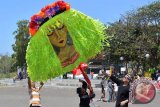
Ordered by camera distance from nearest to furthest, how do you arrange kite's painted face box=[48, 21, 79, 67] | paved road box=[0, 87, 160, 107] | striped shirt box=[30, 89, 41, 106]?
kite's painted face box=[48, 21, 79, 67], striped shirt box=[30, 89, 41, 106], paved road box=[0, 87, 160, 107]

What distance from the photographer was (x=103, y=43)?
8.09 m

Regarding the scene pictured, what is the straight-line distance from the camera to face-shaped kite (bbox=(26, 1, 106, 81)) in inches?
310

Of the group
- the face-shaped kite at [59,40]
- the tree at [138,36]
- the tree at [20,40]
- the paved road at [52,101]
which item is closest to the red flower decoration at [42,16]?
the face-shaped kite at [59,40]

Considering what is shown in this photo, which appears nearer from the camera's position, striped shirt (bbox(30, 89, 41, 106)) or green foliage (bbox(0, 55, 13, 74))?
striped shirt (bbox(30, 89, 41, 106))

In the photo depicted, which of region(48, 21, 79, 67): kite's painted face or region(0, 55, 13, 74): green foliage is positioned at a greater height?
region(0, 55, 13, 74): green foliage

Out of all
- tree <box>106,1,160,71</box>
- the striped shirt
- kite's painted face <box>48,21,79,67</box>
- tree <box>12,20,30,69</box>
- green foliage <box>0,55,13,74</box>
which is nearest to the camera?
kite's painted face <box>48,21,79,67</box>

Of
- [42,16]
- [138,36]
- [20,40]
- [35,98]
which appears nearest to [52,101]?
[35,98]

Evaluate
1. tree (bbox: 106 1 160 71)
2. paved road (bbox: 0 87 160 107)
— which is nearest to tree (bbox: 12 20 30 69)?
tree (bbox: 106 1 160 71)

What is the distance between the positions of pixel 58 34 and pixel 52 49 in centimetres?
26

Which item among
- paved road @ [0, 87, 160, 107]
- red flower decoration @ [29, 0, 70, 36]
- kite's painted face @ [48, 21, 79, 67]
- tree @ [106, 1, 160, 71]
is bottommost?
paved road @ [0, 87, 160, 107]

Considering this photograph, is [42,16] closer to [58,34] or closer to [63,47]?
[58,34]

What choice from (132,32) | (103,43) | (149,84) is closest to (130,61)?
(132,32)

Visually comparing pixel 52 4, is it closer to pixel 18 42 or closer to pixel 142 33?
pixel 142 33

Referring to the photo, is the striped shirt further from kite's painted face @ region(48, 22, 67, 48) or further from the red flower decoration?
the red flower decoration
